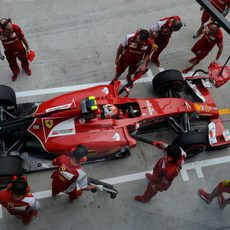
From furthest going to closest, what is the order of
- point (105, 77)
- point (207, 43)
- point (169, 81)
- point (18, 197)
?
point (105, 77) → point (207, 43) → point (169, 81) → point (18, 197)

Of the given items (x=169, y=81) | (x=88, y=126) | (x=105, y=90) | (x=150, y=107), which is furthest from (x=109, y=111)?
(x=169, y=81)

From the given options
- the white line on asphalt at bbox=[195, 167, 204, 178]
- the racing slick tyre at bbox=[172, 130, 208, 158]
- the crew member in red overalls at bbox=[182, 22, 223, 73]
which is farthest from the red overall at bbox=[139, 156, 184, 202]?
the crew member in red overalls at bbox=[182, 22, 223, 73]

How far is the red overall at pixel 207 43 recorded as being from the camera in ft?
22.3

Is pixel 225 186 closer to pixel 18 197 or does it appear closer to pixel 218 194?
pixel 218 194

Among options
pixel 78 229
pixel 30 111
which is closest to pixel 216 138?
pixel 78 229

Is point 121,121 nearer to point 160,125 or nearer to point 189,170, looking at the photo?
point 160,125

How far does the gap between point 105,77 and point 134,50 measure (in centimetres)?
142

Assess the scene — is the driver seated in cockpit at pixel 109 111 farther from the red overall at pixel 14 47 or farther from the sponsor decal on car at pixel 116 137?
the red overall at pixel 14 47

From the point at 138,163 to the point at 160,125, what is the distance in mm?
855

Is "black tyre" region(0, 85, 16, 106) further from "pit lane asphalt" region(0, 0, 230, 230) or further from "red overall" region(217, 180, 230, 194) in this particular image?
"red overall" region(217, 180, 230, 194)

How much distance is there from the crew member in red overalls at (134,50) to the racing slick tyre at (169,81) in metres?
0.45

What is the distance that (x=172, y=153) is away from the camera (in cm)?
477

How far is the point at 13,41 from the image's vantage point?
6078 millimetres

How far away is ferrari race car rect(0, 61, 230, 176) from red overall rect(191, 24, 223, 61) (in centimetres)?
69
